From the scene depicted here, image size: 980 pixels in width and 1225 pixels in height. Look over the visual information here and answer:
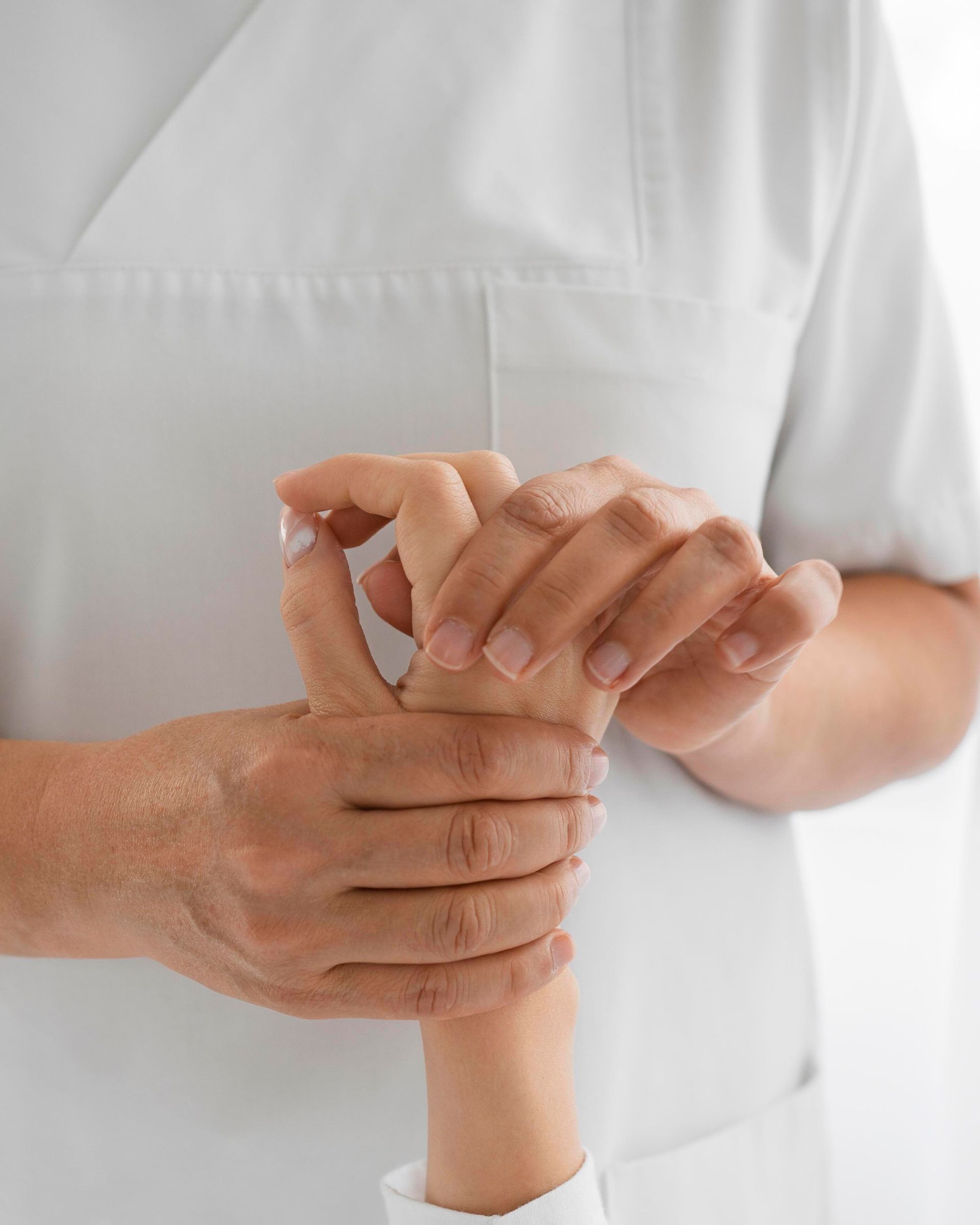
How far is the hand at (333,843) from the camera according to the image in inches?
19.2

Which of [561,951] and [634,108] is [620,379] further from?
[561,951]

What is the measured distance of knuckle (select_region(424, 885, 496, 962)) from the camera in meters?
0.49

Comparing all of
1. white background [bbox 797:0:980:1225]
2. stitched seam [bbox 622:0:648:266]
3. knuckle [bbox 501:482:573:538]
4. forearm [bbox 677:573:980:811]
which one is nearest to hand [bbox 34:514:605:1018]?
knuckle [bbox 501:482:573:538]

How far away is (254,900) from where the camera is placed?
1.62 ft

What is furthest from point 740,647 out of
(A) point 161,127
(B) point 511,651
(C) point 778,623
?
(A) point 161,127

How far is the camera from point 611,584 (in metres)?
0.49

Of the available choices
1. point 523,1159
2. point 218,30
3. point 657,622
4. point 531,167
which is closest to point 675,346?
point 531,167

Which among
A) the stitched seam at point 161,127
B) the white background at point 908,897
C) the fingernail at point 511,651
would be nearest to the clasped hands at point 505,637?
the fingernail at point 511,651

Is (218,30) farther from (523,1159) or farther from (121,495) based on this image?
(523,1159)

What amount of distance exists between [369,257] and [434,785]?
0.35m

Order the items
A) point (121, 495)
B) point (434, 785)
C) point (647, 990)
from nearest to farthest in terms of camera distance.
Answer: point (434, 785) < point (121, 495) < point (647, 990)

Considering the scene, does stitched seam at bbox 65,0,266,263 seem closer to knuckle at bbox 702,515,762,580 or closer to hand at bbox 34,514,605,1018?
hand at bbox 34,514,605,1018

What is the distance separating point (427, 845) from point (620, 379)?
0.35 meters

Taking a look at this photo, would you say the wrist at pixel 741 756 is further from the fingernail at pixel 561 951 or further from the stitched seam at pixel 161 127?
the stitched seam at pixel 161 127
